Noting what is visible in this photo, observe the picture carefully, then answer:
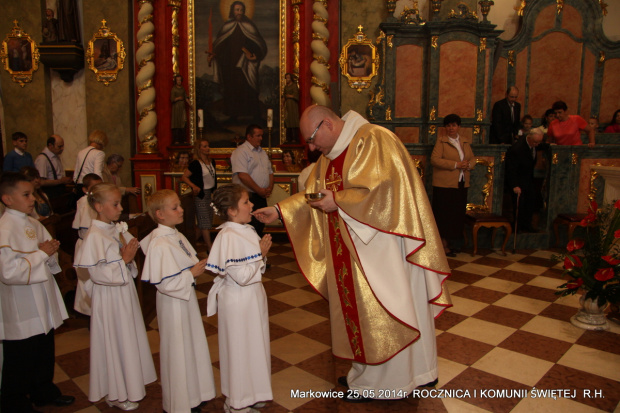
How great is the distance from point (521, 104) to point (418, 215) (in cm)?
768

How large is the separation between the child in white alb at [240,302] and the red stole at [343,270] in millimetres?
481

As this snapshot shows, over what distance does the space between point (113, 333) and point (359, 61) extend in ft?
23.4

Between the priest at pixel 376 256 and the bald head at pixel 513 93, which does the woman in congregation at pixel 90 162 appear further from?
the bald head at pixel 513 93

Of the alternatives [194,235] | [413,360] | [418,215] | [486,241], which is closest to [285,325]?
[413,360]

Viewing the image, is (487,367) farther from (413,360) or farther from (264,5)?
(264,5)

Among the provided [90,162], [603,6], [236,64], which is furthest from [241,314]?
[603,6]

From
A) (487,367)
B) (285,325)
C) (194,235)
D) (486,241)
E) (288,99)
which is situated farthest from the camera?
(288,99)

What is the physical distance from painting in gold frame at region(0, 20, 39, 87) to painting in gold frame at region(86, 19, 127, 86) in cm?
108

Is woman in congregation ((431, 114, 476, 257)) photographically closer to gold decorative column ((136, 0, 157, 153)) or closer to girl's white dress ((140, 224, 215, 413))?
girl's white dress ((140, 224, 215, 413))

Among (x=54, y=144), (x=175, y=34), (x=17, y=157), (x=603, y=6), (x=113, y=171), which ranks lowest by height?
(x=113, y=171)

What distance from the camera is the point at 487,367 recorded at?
3.51 metres

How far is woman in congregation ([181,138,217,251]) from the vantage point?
6070mm

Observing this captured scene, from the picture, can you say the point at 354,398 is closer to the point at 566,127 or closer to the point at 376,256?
the point at 376,256

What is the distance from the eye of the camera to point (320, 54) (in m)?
8.65
